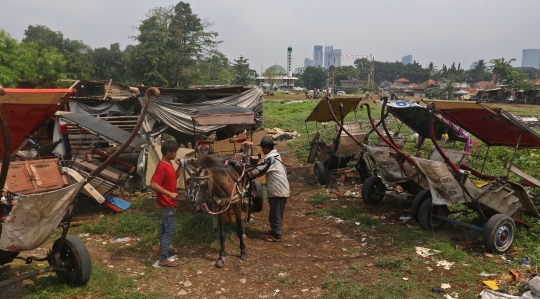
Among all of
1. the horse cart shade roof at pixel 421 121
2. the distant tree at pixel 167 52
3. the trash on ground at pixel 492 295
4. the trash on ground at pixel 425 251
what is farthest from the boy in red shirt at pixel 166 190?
the distant tree at pixel 167 52

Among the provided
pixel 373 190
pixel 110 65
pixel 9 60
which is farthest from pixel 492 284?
pixel 110 65

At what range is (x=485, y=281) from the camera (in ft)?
15.6

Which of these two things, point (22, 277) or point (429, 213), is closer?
point (22, 277)

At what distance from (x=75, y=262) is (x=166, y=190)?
4.48 feet

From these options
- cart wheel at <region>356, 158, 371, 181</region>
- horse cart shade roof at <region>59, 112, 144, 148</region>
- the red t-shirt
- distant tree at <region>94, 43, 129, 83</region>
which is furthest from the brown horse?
distant tree at <region>94, 43, 129, 83</region>

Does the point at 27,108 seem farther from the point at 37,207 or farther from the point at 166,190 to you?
the point at 166,190

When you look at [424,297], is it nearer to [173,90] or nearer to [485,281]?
[485,281]

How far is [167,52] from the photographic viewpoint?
3725 cm

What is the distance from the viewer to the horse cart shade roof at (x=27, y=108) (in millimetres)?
3527

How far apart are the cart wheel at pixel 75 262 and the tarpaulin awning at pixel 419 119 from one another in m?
6.26

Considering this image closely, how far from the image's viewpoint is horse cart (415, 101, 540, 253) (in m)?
5.64

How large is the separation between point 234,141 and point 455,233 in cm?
515

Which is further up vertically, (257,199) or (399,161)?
(399,161)

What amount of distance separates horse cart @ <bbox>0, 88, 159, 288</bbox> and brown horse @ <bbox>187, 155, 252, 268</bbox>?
1.18 metres
